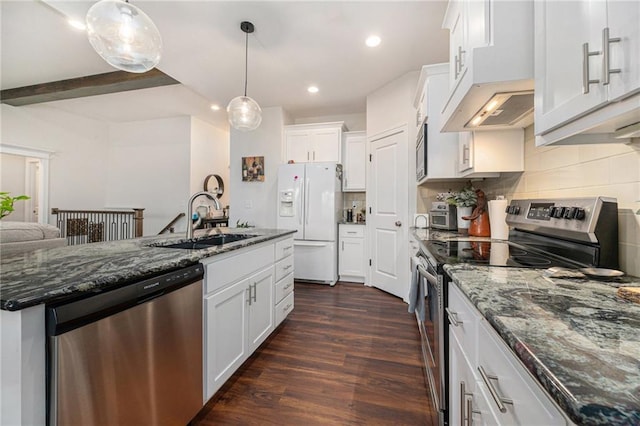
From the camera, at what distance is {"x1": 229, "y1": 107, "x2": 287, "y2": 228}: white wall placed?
14.6 feet

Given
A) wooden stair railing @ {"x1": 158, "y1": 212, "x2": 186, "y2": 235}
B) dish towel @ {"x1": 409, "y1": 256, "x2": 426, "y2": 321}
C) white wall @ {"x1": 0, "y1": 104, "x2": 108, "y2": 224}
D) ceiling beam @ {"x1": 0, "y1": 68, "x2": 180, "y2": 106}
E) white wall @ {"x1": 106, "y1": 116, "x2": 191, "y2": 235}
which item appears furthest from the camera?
white wall @ {"x1": 106, "y1": 116, "x2": 191, "y2": 235}

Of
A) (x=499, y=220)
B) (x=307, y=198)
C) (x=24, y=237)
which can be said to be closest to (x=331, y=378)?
(x=499, y=220)

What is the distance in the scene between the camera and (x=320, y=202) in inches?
156

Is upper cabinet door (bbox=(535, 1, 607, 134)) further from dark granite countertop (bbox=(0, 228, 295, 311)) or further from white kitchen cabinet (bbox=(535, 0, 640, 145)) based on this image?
dark granite countertop (bbox=(0, 228, 295, 311))

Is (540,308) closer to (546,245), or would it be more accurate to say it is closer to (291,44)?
(546,245)

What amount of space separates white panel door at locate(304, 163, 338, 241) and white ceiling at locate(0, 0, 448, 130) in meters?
1.19

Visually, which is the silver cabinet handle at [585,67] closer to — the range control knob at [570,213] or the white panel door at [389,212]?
the range control knob at [570,213]

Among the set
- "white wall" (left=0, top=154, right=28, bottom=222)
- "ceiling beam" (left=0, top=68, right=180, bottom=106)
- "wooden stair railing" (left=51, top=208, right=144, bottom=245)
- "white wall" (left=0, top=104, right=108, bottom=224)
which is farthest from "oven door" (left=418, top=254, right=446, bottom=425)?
"white wall" (left=0, top=154, right=28, bottom=222)

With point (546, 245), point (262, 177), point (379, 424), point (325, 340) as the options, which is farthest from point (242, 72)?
point (379, 424)

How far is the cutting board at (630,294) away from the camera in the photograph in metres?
0.73

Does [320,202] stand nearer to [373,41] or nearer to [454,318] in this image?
[373,41]

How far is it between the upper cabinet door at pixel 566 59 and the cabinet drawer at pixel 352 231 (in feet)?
10.2

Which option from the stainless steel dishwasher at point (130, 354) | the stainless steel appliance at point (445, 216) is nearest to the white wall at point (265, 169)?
the stainless steel appliance at point (445, 216)

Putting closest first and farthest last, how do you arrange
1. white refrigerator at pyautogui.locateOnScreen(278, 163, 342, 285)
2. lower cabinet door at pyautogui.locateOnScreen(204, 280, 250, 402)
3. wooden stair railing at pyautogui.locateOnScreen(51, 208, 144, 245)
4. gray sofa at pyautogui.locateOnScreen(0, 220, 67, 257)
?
lower cabinet door at pyautogui.locateOnScreen(204, 280, 250, 402) → gray sofa at pyautogui.locateOnScreen(0, 220, 67, 257) → white refrigerator at pyautogui.locateOnScreen(278, 163, 342, 285) → wooden stair railing at pyautogui.locateOnScreen(51, 208, 144, 245)
